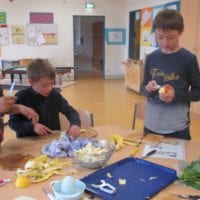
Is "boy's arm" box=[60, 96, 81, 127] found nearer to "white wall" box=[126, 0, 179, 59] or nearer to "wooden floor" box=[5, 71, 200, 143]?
"wooden floor" box=[5, 71, 200, 143]

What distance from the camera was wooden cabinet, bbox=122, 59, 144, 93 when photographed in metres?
6.06

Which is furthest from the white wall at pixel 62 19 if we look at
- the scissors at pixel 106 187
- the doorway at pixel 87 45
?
the scissors at pixel 106 187

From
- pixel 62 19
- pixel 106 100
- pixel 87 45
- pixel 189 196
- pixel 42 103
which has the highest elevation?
pixel 62 19

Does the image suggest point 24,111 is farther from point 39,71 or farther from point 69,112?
point 69,112

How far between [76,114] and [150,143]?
0.55m

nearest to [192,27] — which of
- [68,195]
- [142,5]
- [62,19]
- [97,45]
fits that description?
[142,5]

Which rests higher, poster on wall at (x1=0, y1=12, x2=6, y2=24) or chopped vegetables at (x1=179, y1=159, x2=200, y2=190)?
poster on wall at (x1=0, y1=12, x2=6, y2=24)

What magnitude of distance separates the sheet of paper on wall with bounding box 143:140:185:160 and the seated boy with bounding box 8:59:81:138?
0.41 meters

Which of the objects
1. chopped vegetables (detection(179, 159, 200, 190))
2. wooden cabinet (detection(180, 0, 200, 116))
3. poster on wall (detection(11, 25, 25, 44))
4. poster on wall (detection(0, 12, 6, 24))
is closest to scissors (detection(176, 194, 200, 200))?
chopped vegetables (detection(179, 159, 200, 190))

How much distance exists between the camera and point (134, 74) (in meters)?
6.45

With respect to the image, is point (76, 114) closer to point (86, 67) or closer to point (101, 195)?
point (101, 195)

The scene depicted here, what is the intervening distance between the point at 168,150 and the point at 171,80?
42cm

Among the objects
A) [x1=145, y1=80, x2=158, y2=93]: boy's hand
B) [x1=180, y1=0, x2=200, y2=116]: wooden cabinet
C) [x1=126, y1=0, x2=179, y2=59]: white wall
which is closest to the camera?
[x1=145, y1=80, x2=158, y2=93]: boy's hand

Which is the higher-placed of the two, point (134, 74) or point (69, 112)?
point (69, 112)
